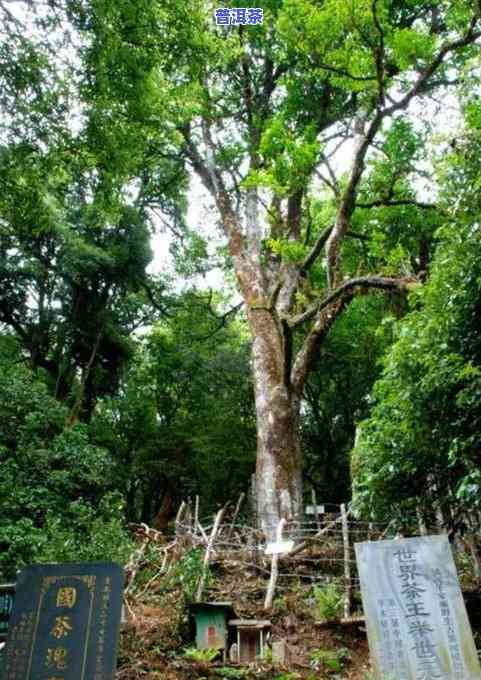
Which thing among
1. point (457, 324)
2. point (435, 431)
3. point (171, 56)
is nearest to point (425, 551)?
point (435, 431)

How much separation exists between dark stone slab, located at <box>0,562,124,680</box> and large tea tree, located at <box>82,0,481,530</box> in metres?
4.65

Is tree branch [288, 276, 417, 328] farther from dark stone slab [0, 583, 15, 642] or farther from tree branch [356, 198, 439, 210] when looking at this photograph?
dark stone slab [0, 583, 15, 642]

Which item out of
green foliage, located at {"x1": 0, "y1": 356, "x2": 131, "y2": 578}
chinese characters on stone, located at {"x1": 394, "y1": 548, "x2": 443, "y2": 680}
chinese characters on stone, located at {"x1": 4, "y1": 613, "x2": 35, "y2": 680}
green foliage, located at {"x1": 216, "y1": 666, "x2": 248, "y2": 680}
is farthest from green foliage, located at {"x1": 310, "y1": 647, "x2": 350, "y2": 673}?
green foliage, located at {"x1": 0, "y1": 356, "x2": 131, "y2": 578}

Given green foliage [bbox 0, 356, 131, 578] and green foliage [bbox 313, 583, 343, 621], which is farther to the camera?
green foliage [bbox 0, 356, 131, 578]

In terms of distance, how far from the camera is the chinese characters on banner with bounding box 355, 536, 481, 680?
4.01m

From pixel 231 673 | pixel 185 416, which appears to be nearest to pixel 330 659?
pixel 231 673

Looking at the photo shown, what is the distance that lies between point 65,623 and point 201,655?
75.6 inches

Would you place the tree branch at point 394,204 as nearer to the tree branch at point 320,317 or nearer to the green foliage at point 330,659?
the tree branch at point 320,317

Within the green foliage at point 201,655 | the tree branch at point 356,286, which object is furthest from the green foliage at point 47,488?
the tree branch at point 356,286

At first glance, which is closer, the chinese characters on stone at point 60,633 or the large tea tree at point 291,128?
the chinese characters on stone at point 60,633

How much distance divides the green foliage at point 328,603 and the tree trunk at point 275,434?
219cm

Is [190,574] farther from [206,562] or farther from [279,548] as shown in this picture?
[279,548]

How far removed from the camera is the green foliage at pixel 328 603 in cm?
604

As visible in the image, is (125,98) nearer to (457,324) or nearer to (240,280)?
(457,324)
